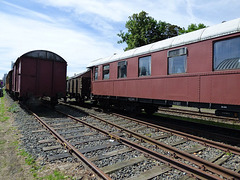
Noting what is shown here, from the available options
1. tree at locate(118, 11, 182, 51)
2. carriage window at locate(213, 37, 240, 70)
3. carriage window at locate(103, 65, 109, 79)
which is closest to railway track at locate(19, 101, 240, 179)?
carriage window at locate(213, 37, 240, 70)

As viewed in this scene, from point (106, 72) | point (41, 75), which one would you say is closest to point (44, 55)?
point (41, 75)

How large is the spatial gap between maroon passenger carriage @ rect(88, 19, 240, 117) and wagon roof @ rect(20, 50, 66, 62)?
5775 mm

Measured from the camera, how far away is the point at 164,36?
90.5ft

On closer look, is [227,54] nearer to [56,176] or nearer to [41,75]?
[56,176]

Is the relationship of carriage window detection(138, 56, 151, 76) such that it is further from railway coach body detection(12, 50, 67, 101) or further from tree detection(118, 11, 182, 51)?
tree detection(118, 11, 182, 51)

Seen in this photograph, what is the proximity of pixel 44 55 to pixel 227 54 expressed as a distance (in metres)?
11.1

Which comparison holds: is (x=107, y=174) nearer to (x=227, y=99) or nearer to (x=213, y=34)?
(x=227, y=99)

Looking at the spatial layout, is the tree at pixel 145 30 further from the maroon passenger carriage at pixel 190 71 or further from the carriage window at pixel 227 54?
the carriage window at pixel 227 54

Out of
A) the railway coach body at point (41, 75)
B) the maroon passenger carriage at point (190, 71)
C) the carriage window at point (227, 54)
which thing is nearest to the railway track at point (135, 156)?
the maroon passenger carriage at point (190, 71)

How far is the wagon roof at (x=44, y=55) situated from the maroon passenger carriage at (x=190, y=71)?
5775mm

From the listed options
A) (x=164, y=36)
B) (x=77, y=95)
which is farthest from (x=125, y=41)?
(x=77, y=95)

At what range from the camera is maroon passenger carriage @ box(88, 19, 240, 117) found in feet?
15.7

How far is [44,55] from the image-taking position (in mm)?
11930

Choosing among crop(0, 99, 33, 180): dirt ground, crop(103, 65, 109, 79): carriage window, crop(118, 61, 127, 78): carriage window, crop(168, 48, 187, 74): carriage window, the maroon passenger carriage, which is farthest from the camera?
crop(103, 65, 109, 79): carriage window
